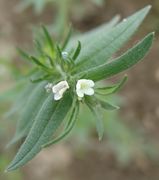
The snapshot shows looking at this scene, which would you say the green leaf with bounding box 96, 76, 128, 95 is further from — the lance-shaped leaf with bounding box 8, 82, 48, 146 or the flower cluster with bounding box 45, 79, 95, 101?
the lance-shaped leaf with bounding box 8, 82, 48, 146

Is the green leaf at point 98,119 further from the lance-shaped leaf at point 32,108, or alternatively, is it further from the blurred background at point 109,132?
the blurred background at point 109,132

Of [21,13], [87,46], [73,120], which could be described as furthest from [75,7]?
[73,120]

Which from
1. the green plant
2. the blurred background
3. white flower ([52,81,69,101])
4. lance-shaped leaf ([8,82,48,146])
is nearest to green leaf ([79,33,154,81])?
the green plant

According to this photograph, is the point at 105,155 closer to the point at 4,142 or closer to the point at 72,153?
the point at 72,153

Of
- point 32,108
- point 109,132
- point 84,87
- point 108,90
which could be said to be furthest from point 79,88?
point 109,132

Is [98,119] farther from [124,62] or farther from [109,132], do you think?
[109,132]

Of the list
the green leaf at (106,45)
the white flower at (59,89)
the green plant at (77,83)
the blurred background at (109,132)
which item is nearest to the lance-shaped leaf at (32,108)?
the green plant at (77,83)
